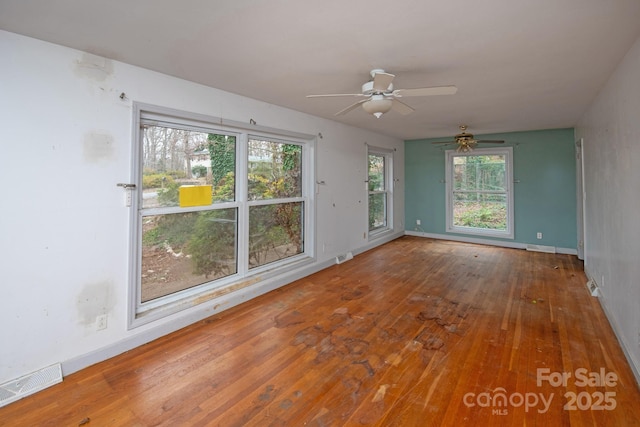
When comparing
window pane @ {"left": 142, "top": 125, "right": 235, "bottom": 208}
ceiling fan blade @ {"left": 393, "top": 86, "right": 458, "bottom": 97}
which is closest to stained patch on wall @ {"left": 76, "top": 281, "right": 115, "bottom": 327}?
window pane @ {"left": 142, "top": 125, "right": 235, "bottom": 208}

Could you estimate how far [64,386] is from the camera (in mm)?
1999

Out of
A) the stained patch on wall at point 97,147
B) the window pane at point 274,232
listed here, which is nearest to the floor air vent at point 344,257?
the window pane at point 274,232

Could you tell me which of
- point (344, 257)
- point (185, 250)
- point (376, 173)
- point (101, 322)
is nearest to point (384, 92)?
point (185, 250)

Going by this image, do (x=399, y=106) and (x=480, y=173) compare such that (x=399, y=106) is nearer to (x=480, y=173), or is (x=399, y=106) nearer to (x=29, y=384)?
(x=29, y=384)

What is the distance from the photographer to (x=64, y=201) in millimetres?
2102

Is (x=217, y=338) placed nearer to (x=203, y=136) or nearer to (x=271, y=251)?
(x=271, y=251)

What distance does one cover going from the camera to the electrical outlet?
2270mm

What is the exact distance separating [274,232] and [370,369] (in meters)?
2.27

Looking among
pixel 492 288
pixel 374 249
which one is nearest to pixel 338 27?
pixel 492 288

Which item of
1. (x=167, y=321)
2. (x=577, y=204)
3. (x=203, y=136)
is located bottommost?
(x=167, y=321)

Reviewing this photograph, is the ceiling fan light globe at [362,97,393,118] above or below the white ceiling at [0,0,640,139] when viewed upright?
below

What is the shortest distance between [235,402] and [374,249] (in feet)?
14.5

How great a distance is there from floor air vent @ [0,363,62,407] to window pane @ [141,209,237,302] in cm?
76

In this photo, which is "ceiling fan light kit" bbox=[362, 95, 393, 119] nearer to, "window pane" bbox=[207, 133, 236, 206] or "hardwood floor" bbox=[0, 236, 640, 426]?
"window pane" bbox=[207, 133, 236, 206]
